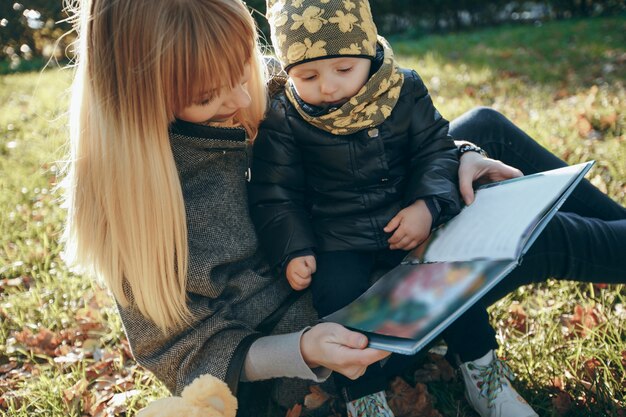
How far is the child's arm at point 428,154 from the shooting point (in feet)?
5.98

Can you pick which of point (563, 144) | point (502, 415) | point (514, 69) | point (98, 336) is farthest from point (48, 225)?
point (514, 69)

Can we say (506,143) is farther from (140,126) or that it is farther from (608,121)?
(608,121)

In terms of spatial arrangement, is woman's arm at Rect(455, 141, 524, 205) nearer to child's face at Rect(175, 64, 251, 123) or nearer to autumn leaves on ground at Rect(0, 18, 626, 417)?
autumn leaves on ground at Rect(0, 18, 626, 417)

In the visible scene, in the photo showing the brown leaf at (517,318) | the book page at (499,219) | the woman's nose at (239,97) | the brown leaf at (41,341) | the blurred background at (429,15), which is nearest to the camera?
the book page at (499,219)

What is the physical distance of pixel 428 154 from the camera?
6.36ft

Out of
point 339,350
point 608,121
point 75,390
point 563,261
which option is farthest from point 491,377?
point 608,121

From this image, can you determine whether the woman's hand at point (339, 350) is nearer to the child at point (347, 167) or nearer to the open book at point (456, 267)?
the open book at point (456, 267)

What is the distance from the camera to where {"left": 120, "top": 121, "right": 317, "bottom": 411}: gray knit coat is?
1.67 m

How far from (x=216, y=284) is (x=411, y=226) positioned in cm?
60

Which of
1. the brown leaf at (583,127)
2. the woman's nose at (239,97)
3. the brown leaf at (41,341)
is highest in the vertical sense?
the woman's nose at (239,97)

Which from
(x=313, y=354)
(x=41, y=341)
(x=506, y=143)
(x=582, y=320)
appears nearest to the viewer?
(x=313, y=354)

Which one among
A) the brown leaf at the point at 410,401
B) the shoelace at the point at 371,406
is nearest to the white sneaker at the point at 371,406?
the shoelace at the point at 371,406

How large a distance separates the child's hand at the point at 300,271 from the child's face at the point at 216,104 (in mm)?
479

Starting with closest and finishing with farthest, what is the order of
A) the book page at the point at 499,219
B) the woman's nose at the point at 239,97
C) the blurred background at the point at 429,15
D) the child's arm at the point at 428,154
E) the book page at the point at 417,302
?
the book page at the point at 417,302 → the book page at the point at 499,219 → the woman's nose at the point at 239,97 → the child's arm at the point at 428,154 → the blurred background at the point at 429,15
